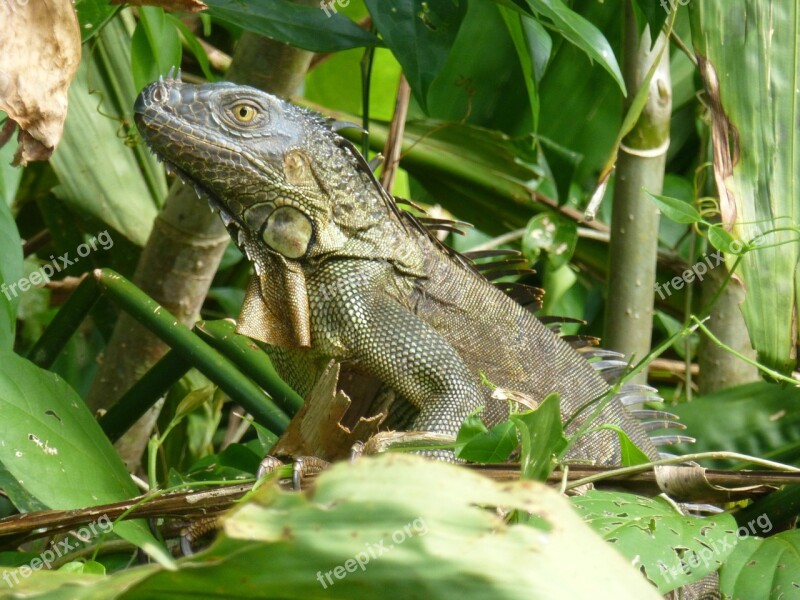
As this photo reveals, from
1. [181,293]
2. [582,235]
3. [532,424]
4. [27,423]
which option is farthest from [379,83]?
[532,424]

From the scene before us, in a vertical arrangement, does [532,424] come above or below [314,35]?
below

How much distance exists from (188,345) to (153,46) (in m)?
0.88

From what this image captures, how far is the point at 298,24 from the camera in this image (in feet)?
8.98

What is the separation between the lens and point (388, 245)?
2.72 m

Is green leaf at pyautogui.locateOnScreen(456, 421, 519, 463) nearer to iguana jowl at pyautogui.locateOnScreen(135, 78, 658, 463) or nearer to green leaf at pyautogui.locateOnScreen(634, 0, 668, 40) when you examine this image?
iguana jowl at pyautogui.locateOnScreen(135, 78, 658, 463)

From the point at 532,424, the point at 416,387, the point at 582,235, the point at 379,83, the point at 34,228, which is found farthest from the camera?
the point at 34,228

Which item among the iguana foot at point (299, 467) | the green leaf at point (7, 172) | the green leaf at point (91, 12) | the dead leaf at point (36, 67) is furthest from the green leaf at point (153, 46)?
the iguana foot at point (299, 467)

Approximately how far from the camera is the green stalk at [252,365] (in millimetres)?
2705

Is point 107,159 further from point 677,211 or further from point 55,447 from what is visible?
point 677,211

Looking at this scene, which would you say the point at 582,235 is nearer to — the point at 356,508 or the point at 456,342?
the point at 456,342

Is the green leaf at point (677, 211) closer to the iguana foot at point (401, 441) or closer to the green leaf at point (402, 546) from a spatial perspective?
the iguana foot at point (401, 441)

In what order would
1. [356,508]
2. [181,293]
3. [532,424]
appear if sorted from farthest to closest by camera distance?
[181,293], [532,424], [356,508]

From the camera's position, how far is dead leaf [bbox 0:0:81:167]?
1.94m

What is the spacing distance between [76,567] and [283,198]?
1.25 metres
